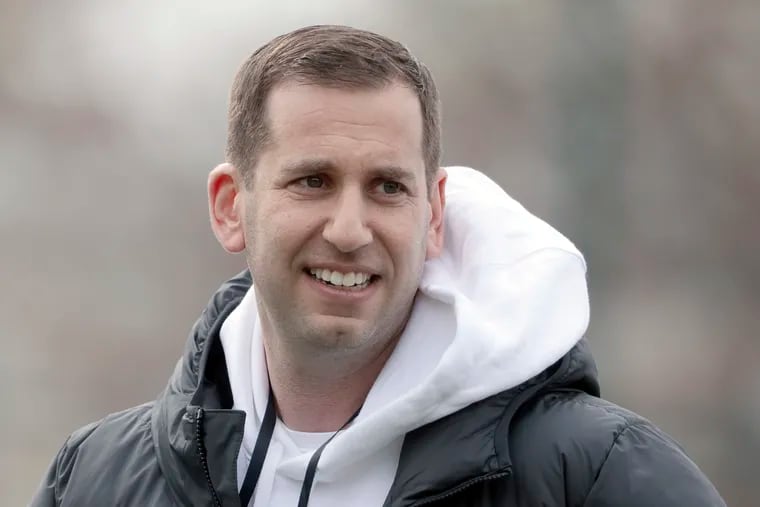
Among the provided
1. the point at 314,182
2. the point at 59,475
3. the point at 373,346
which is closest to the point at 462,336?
the point at 373,346

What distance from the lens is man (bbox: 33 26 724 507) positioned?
1.46 m

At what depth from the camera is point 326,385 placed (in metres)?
1.67

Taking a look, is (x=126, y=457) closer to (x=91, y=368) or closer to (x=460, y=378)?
(x=460, y=378)

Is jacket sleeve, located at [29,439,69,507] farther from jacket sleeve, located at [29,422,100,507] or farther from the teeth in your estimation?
the teeth

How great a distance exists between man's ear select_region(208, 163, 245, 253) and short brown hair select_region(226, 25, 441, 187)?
23 millimetres

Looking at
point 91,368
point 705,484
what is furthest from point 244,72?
point 91,368

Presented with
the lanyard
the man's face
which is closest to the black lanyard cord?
the lanyard

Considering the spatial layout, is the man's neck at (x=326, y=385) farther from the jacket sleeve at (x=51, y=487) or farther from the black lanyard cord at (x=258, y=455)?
the jacket sleeve at (x=51, y=487)

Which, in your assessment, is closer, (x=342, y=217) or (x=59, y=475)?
(x=342, y=217)

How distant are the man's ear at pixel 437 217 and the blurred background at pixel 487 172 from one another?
13.4 ft

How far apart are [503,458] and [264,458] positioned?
38 cm

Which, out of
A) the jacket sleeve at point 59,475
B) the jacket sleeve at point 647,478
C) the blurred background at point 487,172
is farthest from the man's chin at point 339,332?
the blurred background at point 487,172

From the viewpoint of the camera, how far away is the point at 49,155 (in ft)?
22.0

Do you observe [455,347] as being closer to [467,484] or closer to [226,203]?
[467,484]
